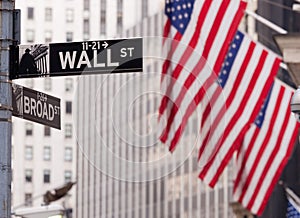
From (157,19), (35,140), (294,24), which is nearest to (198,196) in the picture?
(157,19)

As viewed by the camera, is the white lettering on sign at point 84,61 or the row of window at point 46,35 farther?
the row of window at point 46,35

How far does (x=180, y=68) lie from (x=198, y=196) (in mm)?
65685

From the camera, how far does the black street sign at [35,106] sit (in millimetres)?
13344

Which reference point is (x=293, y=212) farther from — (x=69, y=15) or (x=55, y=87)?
(x=69, y=15)

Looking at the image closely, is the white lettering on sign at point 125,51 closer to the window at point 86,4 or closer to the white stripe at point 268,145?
the white stripe at point 268,145

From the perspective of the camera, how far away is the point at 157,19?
11794 cm

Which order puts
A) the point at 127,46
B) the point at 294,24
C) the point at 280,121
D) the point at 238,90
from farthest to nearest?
the point at 294,24
the point at 280,121
the point at 238,90
the point at 127,46

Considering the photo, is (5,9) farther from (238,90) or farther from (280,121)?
(280,121)

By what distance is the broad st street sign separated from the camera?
1277cm

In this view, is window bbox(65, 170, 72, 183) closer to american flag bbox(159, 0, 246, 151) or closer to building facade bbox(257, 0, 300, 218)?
building facade bbox(257, 0, 300, 218)

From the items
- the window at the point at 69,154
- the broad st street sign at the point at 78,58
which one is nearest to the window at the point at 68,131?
the window at the point at 69,154

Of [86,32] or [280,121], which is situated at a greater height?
[280,121]

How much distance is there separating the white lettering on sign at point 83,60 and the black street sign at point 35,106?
2.00ft

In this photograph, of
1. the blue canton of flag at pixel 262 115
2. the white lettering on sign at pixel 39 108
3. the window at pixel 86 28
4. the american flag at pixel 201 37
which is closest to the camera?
the white lettering on sign at pixel 39 108
